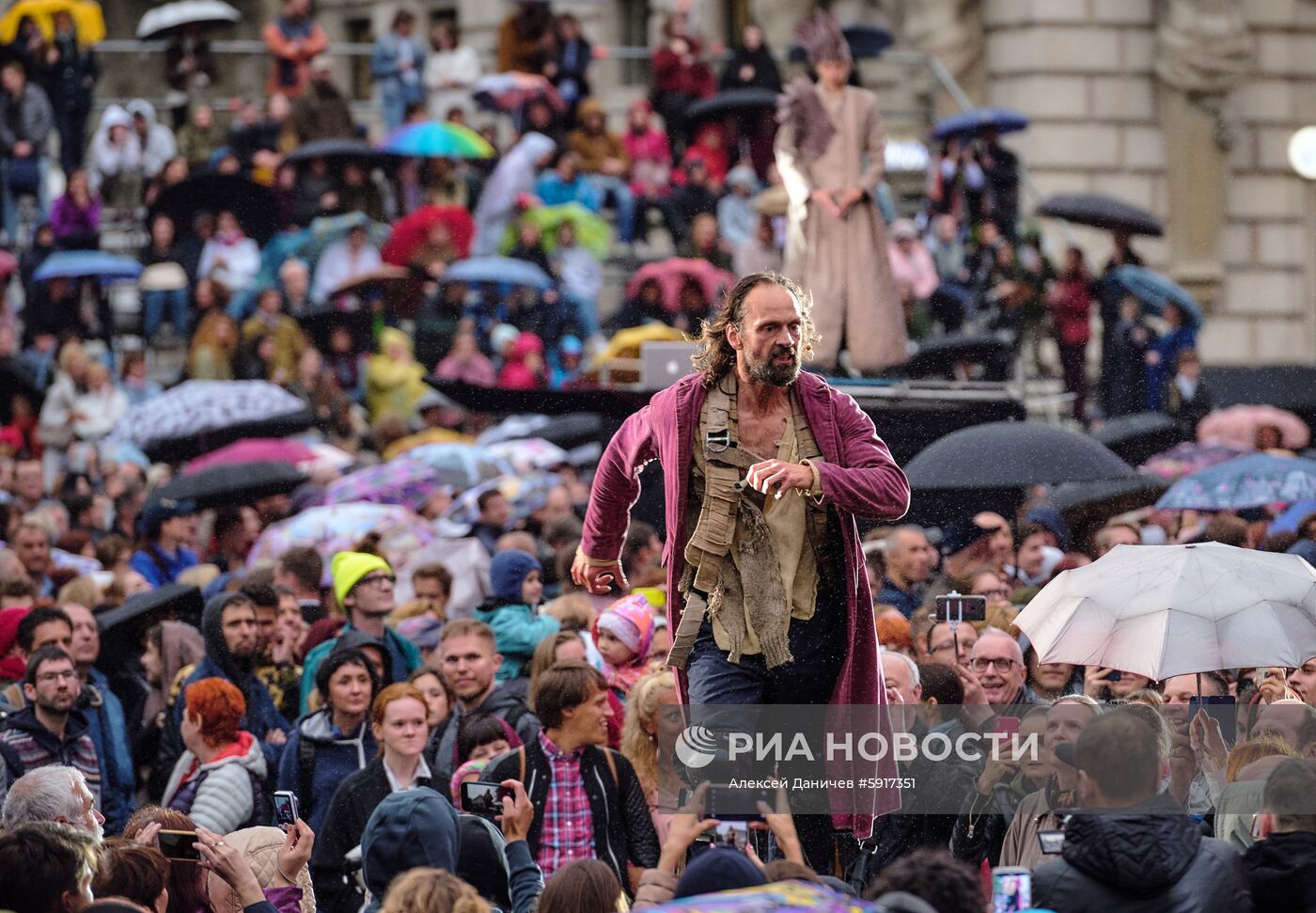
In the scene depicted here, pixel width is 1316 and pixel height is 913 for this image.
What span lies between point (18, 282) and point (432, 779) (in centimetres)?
1445

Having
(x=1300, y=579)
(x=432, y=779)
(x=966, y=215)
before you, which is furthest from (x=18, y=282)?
(x=1300, y=579)

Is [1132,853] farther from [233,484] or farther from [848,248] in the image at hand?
[233,484]

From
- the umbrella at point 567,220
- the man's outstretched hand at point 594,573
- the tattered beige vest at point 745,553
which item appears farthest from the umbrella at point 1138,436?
the tattered beige vest at point 745,553

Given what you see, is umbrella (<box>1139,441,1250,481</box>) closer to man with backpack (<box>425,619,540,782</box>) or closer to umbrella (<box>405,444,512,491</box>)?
umbrella (<box>405,444,512,491</box>)

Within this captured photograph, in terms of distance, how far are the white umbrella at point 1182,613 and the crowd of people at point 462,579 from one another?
0.84 feet

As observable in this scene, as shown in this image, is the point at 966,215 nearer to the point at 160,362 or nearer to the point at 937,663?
the point at 160,362

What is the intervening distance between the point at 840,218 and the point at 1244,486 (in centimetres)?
299

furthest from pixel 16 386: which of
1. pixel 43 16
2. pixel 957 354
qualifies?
pixel 957 354

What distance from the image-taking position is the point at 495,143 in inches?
926

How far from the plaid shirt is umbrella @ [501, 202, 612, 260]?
43.7 feet

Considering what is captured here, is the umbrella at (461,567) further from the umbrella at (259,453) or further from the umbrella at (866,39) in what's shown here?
the umbrella at (866,39)

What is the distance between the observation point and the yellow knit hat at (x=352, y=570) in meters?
11.0

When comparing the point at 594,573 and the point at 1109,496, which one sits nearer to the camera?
the point at 594,573

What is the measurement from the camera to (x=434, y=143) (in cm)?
2211
